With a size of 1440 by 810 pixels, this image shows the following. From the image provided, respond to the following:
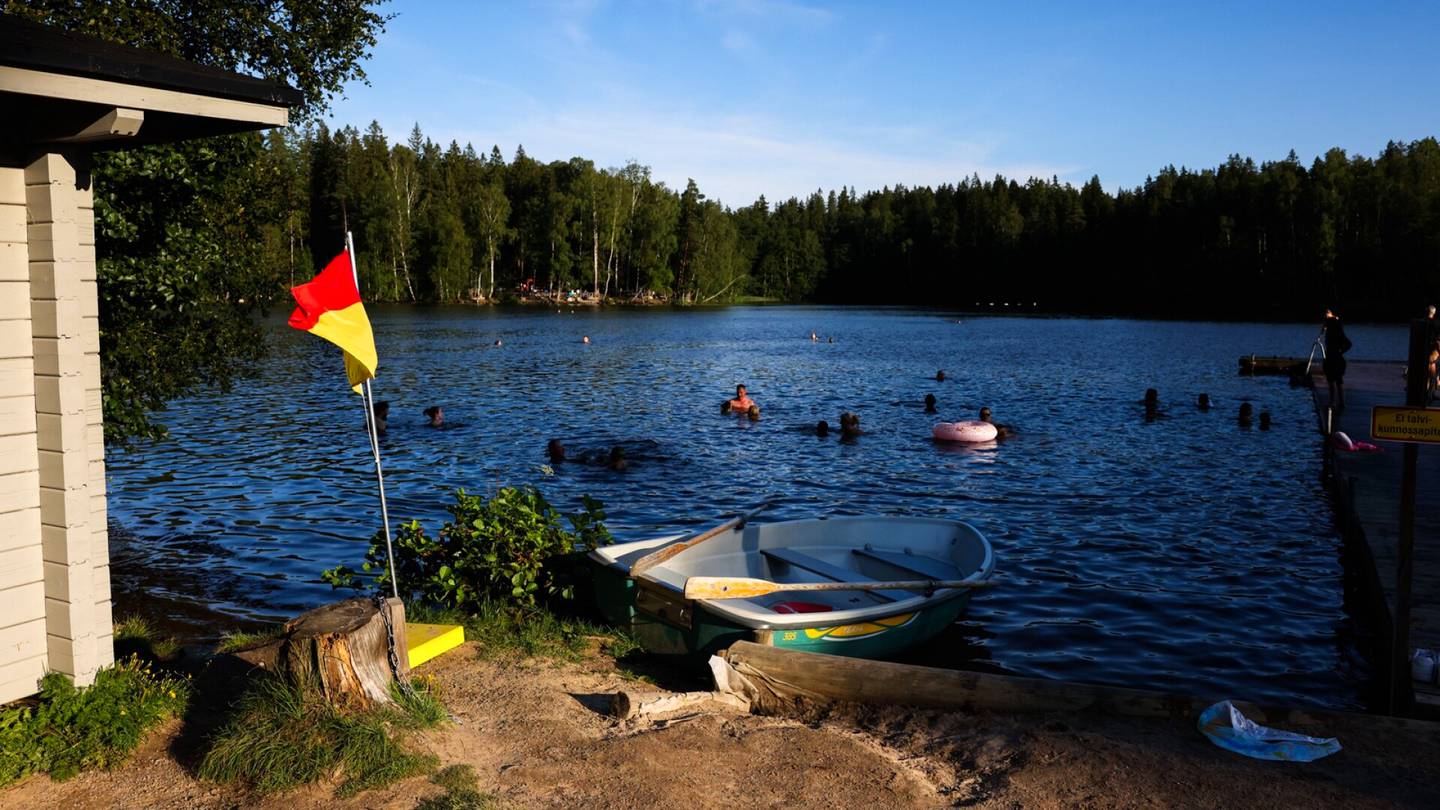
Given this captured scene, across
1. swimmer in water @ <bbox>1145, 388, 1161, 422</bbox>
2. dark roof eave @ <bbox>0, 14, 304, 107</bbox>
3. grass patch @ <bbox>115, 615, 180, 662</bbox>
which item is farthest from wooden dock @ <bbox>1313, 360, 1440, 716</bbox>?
grass patch @ <bbox>115, 615, 180, 662</bbox>

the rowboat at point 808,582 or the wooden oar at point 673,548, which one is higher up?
the wooden oar at point 673,548

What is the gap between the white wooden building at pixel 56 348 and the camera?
18.0ft

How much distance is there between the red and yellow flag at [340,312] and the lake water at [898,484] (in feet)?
19.8

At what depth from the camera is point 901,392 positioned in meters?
36.2

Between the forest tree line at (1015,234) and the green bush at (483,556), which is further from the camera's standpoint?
the forest tree line at (1015,234)

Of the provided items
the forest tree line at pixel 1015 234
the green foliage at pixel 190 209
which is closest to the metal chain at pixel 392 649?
the green foliage at pixel 190 209

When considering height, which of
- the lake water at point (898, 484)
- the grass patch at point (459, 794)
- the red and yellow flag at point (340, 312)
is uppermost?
the red and yellow flag at point (340, 312)

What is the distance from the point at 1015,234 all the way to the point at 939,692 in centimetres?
14571

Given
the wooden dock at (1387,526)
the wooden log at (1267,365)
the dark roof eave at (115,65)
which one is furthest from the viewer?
the wooden log at (1267,365)

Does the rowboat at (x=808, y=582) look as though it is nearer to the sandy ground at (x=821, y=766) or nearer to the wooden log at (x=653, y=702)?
the wooden log at (x=653, y=702)

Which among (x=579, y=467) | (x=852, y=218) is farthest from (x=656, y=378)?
(x=852, y=218)

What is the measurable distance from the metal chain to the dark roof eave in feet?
9.58

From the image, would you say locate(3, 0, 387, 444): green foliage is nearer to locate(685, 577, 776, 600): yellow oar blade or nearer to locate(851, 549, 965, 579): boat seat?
locate(685, 577, 776, 600): yellow oar blade

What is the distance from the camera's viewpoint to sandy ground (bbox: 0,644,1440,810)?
5500mm
